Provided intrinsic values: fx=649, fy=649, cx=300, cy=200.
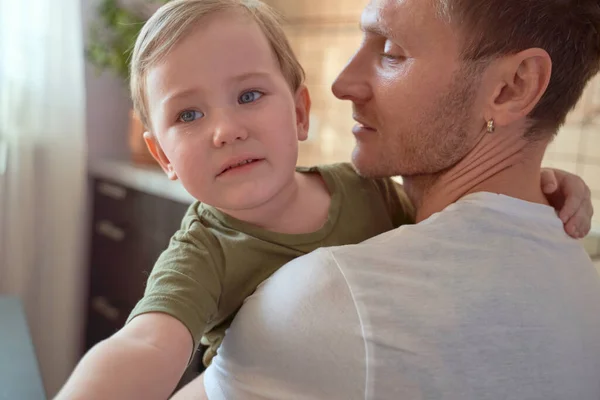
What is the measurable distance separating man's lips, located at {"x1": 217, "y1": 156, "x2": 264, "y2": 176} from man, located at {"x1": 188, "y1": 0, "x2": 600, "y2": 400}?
18 cm

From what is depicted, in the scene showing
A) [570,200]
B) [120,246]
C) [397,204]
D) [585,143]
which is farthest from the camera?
[120,246]

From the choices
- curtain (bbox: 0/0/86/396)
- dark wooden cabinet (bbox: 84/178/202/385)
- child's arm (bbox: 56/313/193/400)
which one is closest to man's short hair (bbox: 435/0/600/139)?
child's arm (bbox: 56/313/193/400)

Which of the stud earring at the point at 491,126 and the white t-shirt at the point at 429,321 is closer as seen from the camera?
the white t-shirt at the point at 429,321

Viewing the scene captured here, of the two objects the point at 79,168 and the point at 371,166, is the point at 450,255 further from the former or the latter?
the point at 79,168

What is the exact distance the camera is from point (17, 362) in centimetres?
143

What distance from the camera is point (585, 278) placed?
960 mm

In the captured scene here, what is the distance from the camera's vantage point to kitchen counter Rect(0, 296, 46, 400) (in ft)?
4.23

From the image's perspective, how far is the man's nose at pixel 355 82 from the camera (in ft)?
3.67

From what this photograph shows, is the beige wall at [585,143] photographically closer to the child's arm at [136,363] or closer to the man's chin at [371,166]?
the man's chin at [371,166]

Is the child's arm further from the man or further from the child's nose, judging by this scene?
the child's nose

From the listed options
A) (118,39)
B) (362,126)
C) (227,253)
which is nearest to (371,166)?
(362,126)

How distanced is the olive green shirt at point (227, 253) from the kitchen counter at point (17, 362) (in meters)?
0.44

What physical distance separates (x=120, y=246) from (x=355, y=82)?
6.47ft

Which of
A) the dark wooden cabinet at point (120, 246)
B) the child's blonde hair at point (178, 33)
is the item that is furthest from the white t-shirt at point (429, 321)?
the dark wooden cabinet at point (120, 246)
